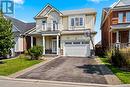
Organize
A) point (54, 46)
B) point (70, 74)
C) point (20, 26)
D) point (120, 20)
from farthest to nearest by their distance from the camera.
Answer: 1. point (20, 26)
2. point (54, 46)
3. point (120, 20)
4. point (70, 74)

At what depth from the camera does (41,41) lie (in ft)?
111

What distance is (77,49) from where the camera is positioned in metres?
30.8

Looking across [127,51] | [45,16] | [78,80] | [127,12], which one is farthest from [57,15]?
[78,80]

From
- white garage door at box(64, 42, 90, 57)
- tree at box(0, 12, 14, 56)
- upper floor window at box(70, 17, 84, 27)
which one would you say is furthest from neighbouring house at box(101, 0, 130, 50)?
tree at box(0, 12, 14, 56)

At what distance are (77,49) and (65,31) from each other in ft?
11.8

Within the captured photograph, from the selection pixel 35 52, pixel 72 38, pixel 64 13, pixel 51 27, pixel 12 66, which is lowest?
pixel 12 66

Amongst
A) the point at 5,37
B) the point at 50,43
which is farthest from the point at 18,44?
the point at 5,37

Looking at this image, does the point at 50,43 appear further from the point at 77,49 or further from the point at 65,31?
the point at 77,49

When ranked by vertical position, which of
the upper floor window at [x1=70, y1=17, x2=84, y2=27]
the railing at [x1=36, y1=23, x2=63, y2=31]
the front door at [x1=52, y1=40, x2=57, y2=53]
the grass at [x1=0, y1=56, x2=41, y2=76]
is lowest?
the grass at [x1=0, y1=56, x2=41, y2=76]

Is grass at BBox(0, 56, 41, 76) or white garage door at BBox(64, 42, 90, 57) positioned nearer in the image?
grass at BBox(0, 56, 41, 76)

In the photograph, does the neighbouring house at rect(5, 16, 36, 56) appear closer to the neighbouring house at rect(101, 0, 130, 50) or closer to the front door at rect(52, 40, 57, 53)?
the front door at rect(52, 40, 57, 53)

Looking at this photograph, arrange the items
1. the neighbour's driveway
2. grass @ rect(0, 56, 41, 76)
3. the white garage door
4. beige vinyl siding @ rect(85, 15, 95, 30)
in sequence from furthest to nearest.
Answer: beige vinyl siding @ rect(85, 15, 95, 30)
the white garage door
grass @ rect(0, 56, 41, 76)
the neighbour's driveway

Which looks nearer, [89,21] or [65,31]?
[89,21]

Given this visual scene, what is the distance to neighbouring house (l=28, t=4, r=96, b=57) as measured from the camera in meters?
30.5
